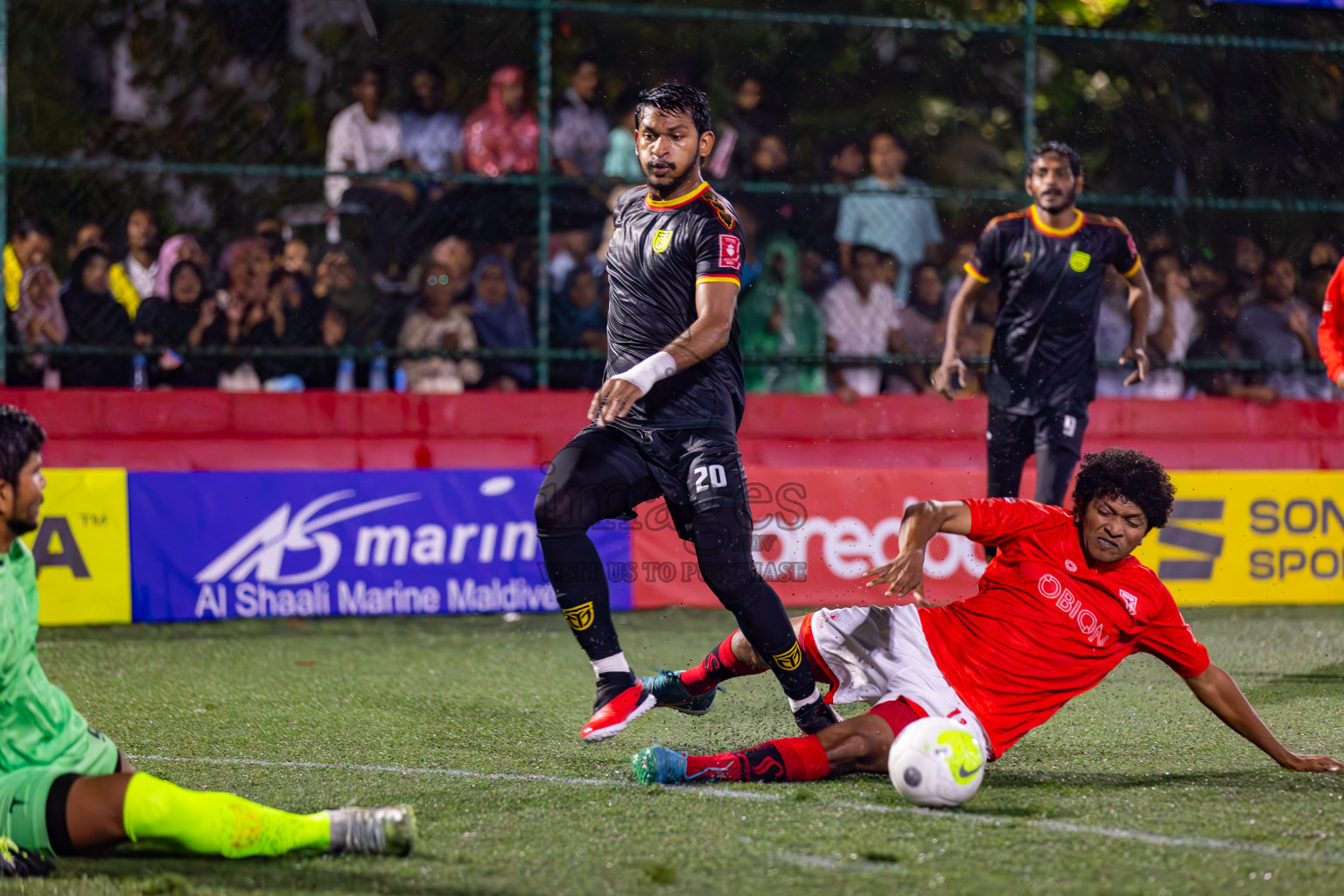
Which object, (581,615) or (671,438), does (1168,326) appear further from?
(581,615)

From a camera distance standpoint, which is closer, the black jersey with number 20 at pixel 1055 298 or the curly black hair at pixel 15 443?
the curly black hair at pixel 15 443

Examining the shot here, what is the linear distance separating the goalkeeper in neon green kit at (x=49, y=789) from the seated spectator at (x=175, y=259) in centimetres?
587

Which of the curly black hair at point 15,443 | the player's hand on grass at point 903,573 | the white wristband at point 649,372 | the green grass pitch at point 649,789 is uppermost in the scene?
Answer: the white wristband at point 649,372

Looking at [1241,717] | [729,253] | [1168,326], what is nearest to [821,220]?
[1168,326]

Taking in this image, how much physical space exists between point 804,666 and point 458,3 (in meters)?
6.52

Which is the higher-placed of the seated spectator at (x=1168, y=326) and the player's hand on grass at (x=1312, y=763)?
the seated spectator at (x=1168, y=326)

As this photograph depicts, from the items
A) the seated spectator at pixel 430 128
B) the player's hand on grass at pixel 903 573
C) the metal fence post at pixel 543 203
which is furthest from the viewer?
the seated spectator at pixel 430 128

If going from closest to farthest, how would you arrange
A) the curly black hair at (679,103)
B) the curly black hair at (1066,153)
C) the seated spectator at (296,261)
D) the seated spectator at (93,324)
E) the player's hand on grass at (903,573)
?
1. the player's hand on grass at (903,573)
2. the curly black hair at (679,103)
3. the curly black hair at (1066,153)
4. the seated spectator at (93,324)
5. the seated spectator at (296,261)

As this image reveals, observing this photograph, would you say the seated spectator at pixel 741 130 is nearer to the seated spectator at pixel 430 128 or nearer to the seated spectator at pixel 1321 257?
the seated spectator at pixel 430 128

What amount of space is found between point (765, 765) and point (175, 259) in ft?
20.4

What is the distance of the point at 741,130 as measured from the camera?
33.1 ft

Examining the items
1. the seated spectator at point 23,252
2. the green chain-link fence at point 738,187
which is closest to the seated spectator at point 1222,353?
the green chain-link fence at point 738,187

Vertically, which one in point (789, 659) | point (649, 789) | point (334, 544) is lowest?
point (649, 789)

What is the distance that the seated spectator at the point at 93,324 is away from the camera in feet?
28.9
